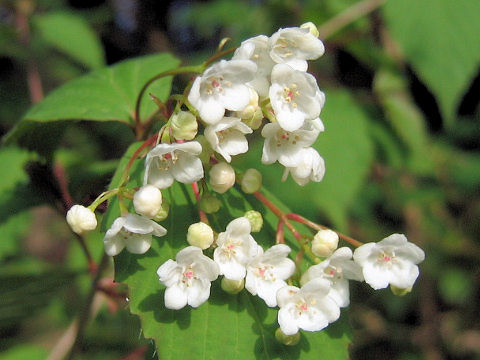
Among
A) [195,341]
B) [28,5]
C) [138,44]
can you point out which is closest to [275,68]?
[195,341]

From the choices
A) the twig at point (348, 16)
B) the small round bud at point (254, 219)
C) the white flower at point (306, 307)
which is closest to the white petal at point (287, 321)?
the white flower at point (306, 307)

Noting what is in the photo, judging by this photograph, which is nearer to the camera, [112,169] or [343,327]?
[343,327]

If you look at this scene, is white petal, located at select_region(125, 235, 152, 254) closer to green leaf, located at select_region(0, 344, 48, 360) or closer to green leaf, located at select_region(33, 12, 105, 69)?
green leaf, located at select_region(0, 344, 48, 360)

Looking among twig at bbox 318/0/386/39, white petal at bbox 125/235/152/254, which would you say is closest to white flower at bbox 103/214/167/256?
white petal at bbox 125/235/152/254

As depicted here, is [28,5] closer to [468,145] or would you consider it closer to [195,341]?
[195,341]

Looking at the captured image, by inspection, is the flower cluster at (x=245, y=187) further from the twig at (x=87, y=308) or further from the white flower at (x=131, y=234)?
the twig at (x=87, y=308)

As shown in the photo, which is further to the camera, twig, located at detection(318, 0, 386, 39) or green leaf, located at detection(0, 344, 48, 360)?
green leaf, located at detection(0, 344, 48, 360)
